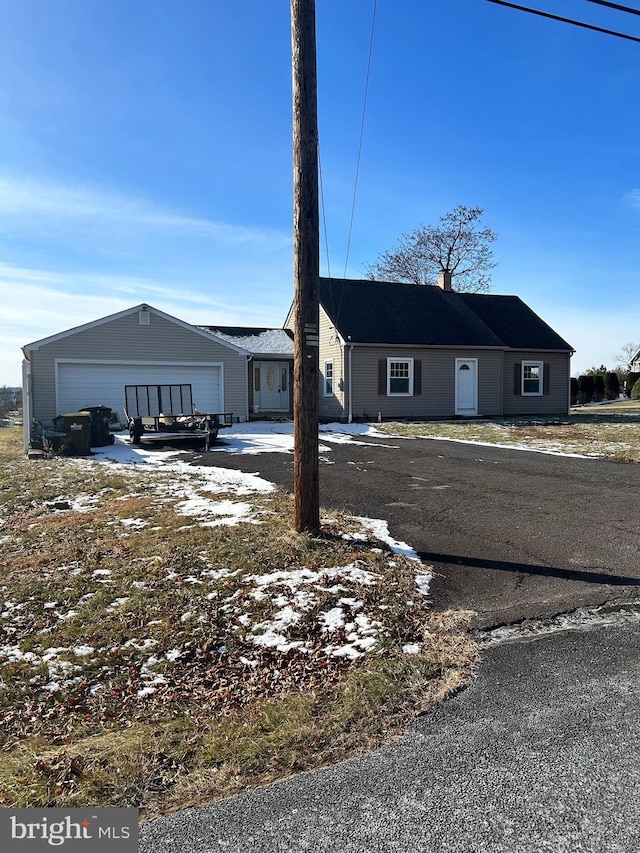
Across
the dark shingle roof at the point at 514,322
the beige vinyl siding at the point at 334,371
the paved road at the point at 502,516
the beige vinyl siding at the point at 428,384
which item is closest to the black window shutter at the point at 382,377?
the beige vinyl siding at the point at 428,384

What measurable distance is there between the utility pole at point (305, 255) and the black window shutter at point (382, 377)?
635 inches

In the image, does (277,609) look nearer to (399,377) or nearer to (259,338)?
(399,377)

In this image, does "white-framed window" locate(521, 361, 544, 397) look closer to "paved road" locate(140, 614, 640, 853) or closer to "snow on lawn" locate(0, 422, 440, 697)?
"snow on lawn" locate(0, 422, 440, 697)

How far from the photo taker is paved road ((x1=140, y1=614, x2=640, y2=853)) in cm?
213

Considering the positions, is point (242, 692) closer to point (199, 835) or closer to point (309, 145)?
point (199, 835)

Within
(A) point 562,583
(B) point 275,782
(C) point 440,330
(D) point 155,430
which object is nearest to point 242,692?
(B) point 275,782

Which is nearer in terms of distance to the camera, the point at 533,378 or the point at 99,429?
the point at 99,429

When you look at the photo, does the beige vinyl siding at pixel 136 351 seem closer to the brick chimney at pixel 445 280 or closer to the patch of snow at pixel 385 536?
the brick chimney at pixel 445 280

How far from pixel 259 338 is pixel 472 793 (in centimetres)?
2329

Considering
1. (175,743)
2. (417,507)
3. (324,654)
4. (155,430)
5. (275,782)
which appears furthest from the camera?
(155,430)

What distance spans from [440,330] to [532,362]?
470 cm

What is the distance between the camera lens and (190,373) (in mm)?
19312

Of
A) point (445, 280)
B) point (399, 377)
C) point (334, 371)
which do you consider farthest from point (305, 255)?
point (445, 280)

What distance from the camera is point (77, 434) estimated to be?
13016 millimetres
